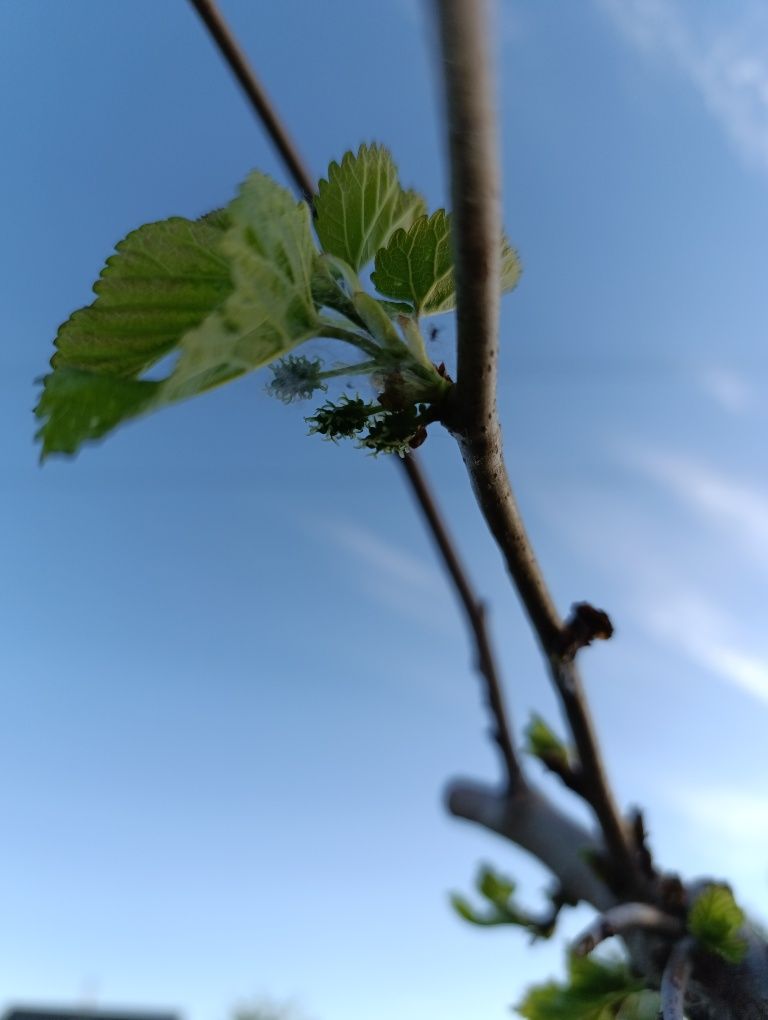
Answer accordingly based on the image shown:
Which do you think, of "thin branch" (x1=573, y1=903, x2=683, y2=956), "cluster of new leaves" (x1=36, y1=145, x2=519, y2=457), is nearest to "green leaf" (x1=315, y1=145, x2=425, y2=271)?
"cluster of new leaves" (x1=36, y1=145, x2=519, y2=457)

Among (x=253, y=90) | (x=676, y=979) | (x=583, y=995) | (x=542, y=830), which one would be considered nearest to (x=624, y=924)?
(x=676, y=979)

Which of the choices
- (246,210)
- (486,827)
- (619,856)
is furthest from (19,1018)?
(246,210)

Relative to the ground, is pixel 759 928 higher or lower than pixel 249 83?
lower

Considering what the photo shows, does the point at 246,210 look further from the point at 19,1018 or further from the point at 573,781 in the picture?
the point at 19,1018

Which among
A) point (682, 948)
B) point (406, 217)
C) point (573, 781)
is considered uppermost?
point (406, 217)

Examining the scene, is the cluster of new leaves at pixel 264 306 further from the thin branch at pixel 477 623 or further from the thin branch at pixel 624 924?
the thin branch at pixel 477 623

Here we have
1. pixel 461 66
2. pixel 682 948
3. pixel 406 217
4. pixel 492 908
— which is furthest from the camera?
pixel 492 908

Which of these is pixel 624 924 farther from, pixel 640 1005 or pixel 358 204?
pixel 358 204

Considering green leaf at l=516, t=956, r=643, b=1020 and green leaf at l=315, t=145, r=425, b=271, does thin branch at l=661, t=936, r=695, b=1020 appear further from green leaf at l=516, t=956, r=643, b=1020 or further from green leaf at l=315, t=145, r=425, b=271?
green leaf at l=315, t=145, r=425, b=271
